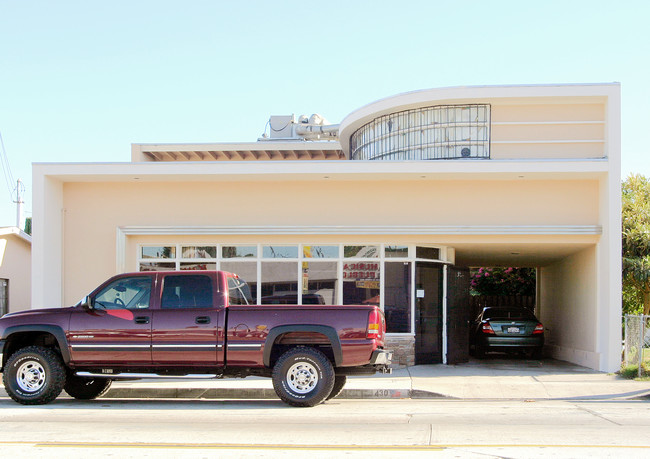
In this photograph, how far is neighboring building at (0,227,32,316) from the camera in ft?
77.0

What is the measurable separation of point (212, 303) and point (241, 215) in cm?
562

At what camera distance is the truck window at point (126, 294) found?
456 inches

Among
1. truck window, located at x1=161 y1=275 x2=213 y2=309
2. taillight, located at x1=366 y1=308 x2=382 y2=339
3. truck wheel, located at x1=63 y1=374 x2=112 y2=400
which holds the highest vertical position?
truck window, located at x1=161 y1=275 x2=213 y2=309

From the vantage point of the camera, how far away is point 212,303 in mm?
11422

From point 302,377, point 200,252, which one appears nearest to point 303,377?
point 302,377

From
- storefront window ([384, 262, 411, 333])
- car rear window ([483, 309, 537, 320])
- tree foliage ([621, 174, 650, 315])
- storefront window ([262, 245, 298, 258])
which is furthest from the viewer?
car rear window ([483, 309, 537, 320])

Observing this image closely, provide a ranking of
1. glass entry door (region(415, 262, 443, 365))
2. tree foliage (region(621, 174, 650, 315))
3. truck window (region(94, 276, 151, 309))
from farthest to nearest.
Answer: tree foliage (region(621, 174, 650, 315))
glass entry door (region(415, 262, 443, 365))
truck window (region(94, 276, 151, 309))

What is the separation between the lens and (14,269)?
24328 mm

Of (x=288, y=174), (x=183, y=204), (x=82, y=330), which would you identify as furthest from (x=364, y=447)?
(x=183, y=204)

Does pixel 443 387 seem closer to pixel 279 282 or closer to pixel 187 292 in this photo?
pixel 279 282

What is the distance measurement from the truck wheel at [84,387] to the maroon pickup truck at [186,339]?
24.1 inches

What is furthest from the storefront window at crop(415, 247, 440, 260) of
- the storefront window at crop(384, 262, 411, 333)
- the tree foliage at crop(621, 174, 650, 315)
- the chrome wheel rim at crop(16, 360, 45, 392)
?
the chrome wheel rim at crop(16, 360, 45, 392)

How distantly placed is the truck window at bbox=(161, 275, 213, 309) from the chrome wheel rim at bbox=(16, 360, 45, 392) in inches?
83.0

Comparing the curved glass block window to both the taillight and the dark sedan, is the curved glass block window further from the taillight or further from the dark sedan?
the taillight
